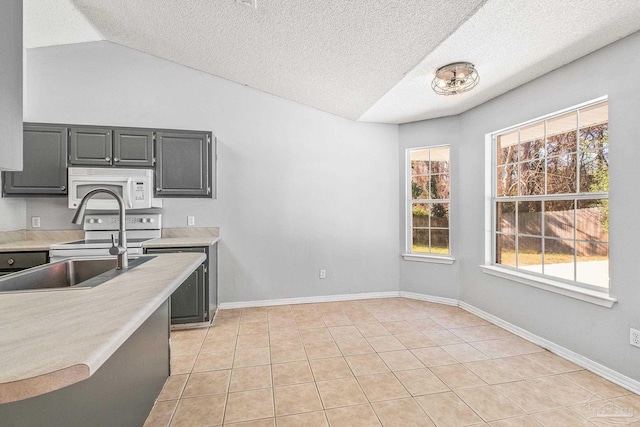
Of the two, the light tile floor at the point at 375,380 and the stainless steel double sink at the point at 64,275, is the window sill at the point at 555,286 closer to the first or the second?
the light tile floor at the point at 375,380

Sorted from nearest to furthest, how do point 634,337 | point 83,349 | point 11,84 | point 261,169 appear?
1. point 83,349
2. point 11,84
3. point 634,337
4. point 261,169

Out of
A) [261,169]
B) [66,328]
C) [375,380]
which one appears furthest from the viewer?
[261,169]

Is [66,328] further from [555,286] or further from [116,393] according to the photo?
[555,286]

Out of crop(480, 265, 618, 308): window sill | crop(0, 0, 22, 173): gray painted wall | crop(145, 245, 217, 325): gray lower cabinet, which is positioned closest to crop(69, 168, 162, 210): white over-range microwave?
crop(145, 245, 217, 325): gray lower cabinet

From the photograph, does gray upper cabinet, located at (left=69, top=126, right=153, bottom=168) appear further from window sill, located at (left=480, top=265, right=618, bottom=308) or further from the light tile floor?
window sill, located at (left=480, top=265, right=618, bottom=308)

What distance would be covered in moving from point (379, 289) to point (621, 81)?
314 centimetres

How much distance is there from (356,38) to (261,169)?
194cm

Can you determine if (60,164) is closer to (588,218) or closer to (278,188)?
(278,188)

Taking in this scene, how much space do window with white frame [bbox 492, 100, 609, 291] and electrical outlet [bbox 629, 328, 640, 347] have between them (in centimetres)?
36

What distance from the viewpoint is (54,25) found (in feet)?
10.2

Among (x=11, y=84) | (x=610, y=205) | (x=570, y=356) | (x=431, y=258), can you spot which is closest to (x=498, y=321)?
(x=570, y=356)

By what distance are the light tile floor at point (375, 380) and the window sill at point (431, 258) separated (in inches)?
33.6

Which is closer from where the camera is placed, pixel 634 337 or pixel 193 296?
pixel 634 337

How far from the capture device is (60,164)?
3.08 m
